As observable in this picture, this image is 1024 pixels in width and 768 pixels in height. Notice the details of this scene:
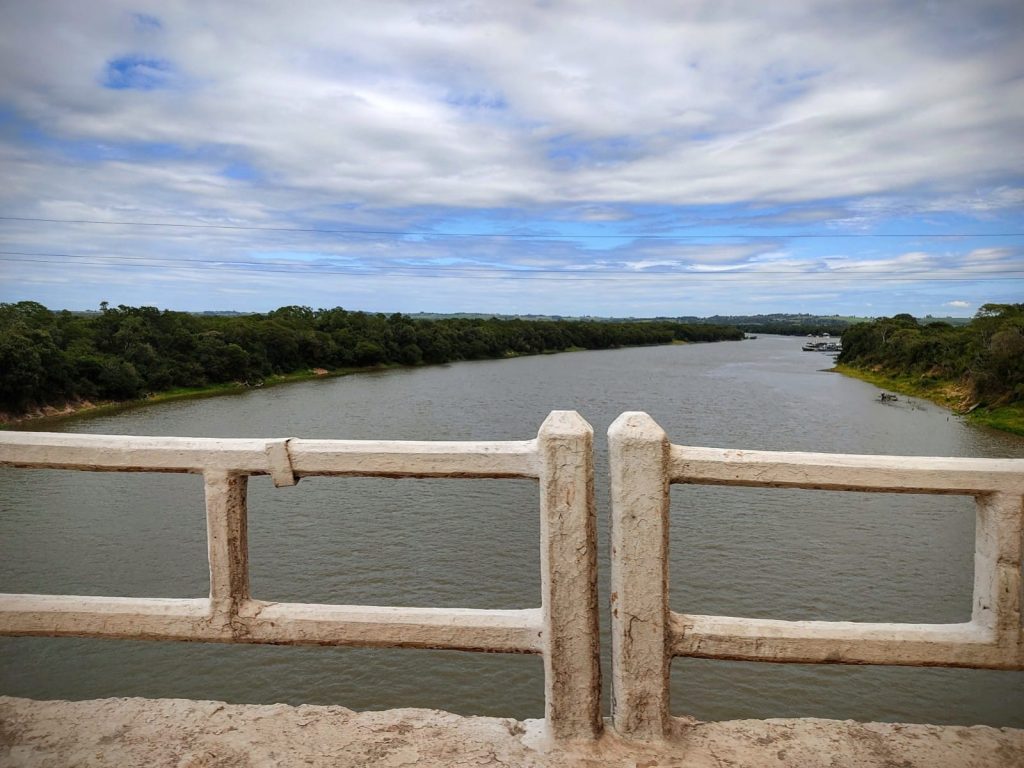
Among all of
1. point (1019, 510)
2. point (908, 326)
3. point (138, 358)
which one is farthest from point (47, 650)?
point (908, 326)

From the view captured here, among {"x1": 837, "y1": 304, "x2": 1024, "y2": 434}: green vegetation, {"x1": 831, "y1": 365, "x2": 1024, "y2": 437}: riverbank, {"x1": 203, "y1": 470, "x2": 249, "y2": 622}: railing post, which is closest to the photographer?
{"x1": 203, "y1": 470, "x2": 249, "y2": 622}: railing post

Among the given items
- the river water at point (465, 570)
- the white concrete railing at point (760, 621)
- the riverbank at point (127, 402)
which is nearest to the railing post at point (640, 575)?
the white concrete railing at point (760, 621)

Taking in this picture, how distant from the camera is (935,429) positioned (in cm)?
3106

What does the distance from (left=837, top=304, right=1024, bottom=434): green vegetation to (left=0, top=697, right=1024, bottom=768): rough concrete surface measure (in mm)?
32951

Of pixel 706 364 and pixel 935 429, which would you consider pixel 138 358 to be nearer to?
pixel 935 429

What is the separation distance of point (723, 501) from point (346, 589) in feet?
31.6

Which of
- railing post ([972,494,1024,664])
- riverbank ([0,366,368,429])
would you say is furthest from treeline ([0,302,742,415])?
railing post ([972,494,1024,664])

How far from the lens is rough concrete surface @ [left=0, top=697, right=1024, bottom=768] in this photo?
8.70 feet

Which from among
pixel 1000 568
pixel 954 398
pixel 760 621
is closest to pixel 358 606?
pixel 760 621

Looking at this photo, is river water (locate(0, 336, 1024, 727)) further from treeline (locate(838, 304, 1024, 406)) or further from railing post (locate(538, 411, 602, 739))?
railing post (locate(538, 411, 602, 739))

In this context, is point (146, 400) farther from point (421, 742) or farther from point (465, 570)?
point (421, 742)

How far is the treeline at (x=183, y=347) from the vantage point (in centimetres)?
3500

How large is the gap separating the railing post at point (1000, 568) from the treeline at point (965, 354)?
3629cm

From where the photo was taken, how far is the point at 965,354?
4109 cm
